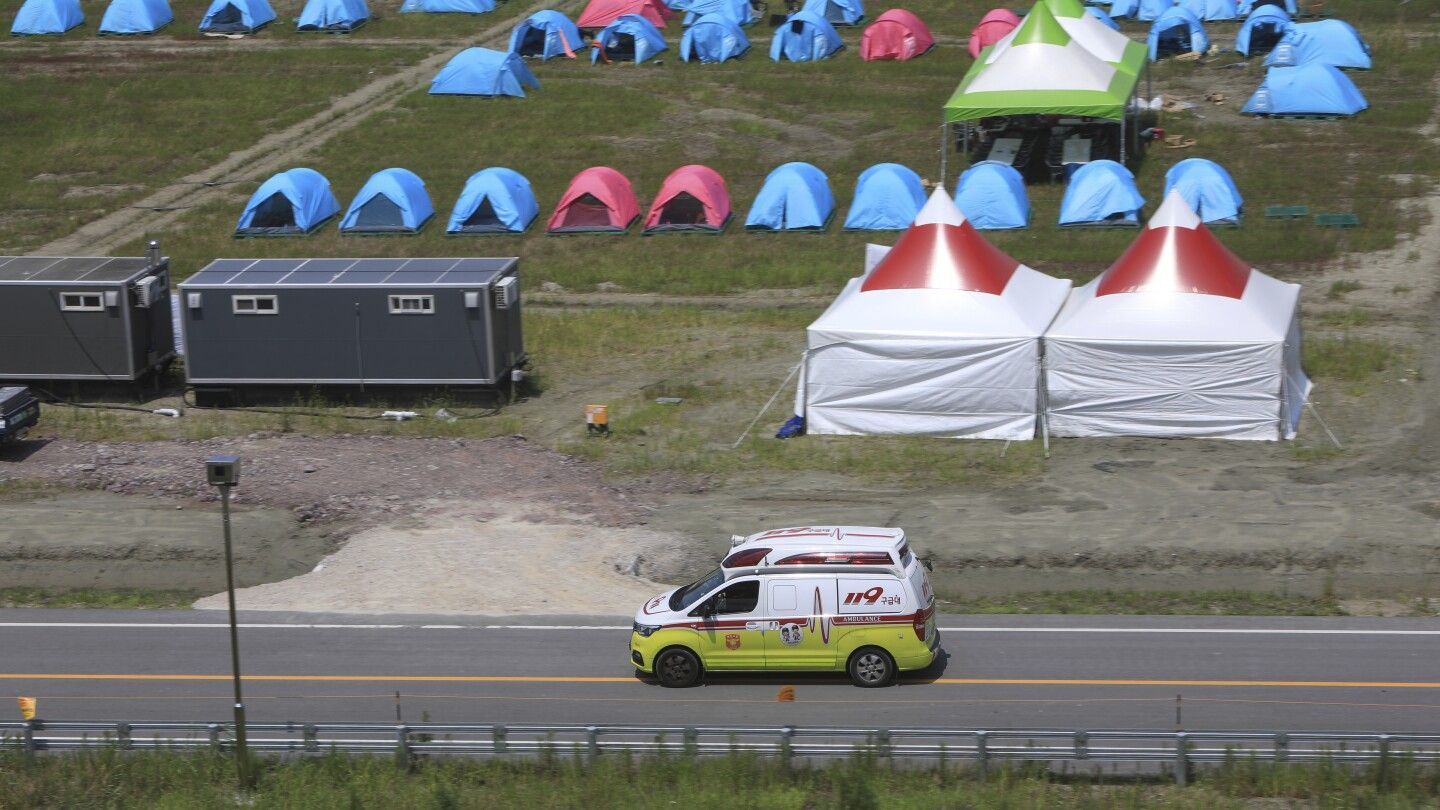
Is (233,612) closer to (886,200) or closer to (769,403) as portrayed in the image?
(769,403)

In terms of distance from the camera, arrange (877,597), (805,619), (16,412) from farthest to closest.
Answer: (16,412) < (805,619) < (877,597)

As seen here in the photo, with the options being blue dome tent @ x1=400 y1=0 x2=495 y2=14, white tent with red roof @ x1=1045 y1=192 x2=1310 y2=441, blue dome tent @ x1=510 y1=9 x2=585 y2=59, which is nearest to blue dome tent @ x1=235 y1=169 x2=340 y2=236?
blue dome tent @ x1=510 y1=9 x2=585 y2=59

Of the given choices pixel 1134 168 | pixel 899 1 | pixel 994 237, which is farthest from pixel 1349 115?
pixel 899 1

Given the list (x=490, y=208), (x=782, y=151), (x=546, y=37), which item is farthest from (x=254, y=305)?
(x=546, y=37)

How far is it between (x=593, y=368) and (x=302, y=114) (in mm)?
23155

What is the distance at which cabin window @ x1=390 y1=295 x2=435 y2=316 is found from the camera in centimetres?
2897

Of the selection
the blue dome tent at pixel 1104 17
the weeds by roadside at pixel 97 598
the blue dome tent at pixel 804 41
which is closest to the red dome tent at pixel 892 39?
the blue dome tent at pixel 804 41

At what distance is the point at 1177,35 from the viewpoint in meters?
52.3

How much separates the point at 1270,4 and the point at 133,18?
40.8 metres

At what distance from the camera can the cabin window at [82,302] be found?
3000cm

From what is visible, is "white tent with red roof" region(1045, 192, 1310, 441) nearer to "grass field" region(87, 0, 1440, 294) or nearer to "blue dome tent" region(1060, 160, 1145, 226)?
"grass field" region(87, 0, 1440, 294)

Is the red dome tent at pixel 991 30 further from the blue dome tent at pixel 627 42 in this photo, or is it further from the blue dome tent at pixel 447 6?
the blue dome tent at pixel 447 6

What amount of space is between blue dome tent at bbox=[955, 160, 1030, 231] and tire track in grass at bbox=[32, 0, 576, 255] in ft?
63.6

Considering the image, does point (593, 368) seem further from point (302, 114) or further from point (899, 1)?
point (899, 1)
